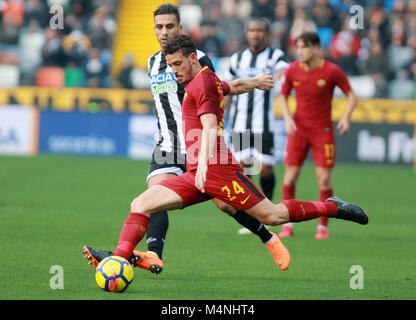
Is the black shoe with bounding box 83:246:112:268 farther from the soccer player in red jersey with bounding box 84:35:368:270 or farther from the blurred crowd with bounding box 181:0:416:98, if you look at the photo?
the blurred crowd with bounding box 181:0:416:98

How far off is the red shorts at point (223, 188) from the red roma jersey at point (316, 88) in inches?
136

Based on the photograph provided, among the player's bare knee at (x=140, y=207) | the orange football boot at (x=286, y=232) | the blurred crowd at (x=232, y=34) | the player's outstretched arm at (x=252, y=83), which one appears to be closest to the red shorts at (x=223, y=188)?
the player's bare knee at (x=140, y=207)

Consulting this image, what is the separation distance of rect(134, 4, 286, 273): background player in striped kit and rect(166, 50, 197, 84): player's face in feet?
2.13

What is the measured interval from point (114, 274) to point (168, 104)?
1.92 m

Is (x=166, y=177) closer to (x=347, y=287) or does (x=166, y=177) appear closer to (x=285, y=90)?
(x=347, y=287)

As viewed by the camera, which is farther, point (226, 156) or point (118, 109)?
point (118, 109)

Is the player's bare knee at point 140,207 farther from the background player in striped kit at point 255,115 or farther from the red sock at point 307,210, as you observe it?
the background player in striped kit at point 255,115

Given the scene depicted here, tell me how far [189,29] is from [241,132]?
12973mm

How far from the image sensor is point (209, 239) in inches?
342

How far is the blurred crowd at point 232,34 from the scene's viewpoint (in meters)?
20.0

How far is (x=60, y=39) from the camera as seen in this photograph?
2222cm

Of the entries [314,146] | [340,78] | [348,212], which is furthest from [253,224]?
[340,78]

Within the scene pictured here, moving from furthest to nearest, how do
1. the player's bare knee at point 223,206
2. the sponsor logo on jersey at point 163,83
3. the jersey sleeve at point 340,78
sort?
the jersey sleeve at point 340,78 → the sponsor logo on jersey at point 163,83 → the player's bare knee at point 223,206

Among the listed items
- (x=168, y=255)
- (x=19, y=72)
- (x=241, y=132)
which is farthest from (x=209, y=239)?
(x=19, y=72)
